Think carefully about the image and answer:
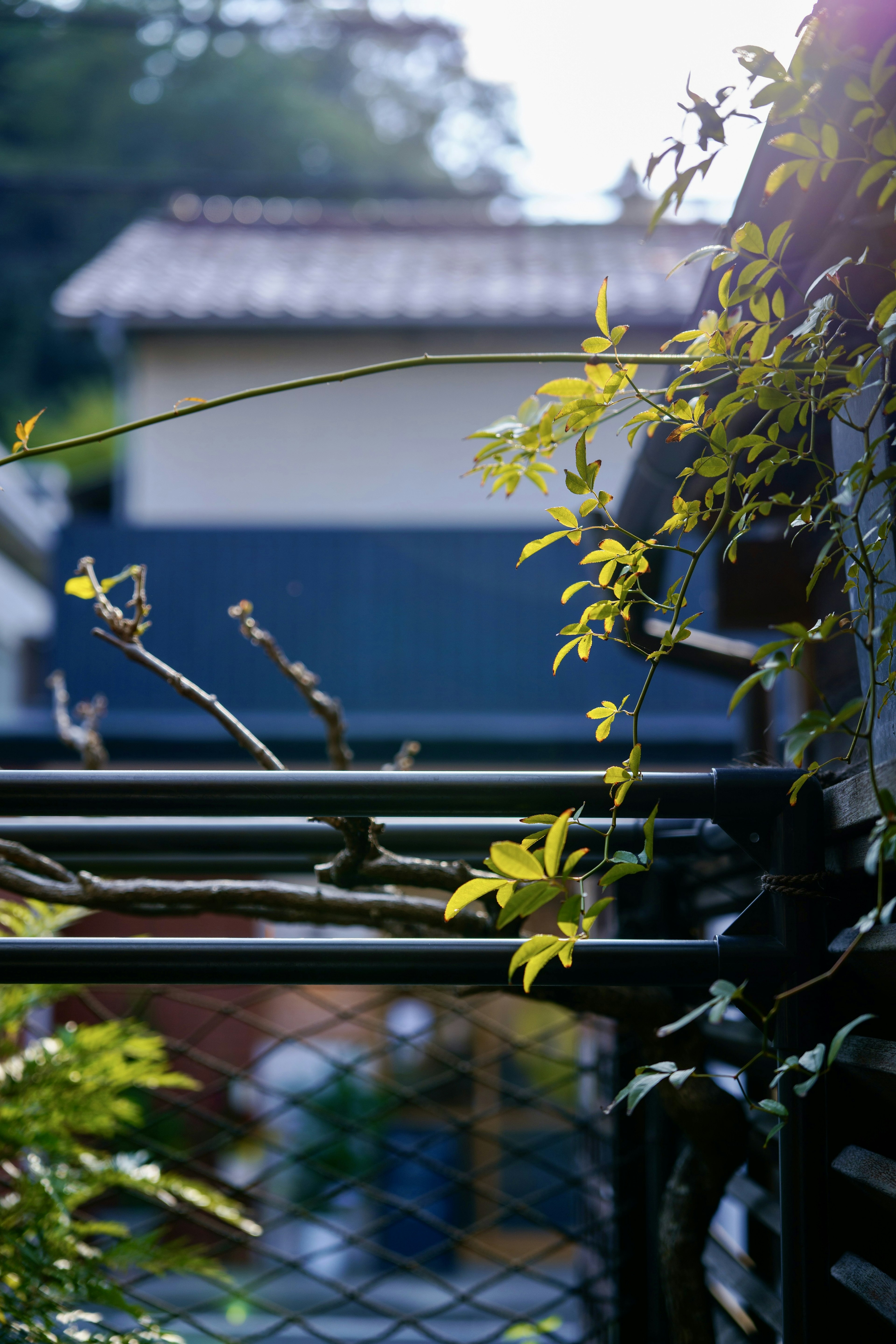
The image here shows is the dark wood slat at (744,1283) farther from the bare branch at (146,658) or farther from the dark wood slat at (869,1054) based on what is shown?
the bare branch at (146,658)

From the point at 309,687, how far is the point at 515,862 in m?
0.40

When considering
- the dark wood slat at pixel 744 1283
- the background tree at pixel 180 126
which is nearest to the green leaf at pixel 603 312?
the dark wood slat at pixel 744 1283

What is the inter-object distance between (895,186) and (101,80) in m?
16.2

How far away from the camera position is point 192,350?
6926mm

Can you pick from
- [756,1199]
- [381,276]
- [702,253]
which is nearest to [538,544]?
[702,253]

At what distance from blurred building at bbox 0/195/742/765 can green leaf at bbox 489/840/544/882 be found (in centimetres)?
382

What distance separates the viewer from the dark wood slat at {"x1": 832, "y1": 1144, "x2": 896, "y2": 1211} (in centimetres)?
61

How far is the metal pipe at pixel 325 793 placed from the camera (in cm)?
72

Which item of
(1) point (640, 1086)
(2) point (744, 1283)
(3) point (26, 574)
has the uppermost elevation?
(3) point (26, 574)

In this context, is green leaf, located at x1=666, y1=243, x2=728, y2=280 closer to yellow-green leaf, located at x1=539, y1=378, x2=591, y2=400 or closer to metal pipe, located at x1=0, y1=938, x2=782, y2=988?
yellow-green leaf, located at x1=539, y1=378, x2=591, y2=400

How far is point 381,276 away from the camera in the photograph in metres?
7.71

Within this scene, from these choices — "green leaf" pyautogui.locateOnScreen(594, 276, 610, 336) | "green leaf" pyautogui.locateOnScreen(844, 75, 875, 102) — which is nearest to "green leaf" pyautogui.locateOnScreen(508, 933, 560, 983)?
"green leaf" pyautogui.locateOnScreen(594, 276, 610, 336)

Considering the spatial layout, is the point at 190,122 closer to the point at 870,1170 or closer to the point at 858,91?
the point at 858,91

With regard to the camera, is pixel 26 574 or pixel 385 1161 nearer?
pixel 385 1161
